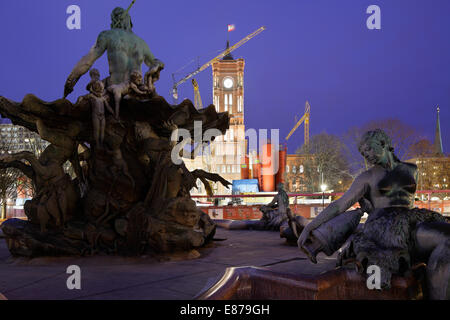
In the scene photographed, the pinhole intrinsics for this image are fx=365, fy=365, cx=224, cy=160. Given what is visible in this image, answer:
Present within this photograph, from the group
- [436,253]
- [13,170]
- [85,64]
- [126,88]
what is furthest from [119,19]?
[13,170]

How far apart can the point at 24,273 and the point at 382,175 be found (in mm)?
4873

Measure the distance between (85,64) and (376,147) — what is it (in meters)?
6.45

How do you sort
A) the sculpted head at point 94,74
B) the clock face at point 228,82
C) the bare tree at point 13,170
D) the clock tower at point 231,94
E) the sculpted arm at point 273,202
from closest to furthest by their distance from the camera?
the sculpted head at point 94,74 < the sculpted arm at point 273,202 < the bare tree at point 13,170 < the clock tower at point 231,94 < the clock face at point 228,82

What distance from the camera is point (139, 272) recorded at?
5180 millimetres

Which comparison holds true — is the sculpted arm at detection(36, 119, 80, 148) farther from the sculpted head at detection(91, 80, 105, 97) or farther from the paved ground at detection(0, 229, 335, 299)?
the paved ground at detection(0, 229, 335, 299)

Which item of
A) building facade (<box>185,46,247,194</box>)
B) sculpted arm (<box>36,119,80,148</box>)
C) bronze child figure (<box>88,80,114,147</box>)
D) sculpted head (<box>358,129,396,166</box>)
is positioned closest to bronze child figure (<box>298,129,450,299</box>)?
sculpted head (<box>358,129,396,166</box>)

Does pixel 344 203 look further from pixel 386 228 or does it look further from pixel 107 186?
pixel 107 186

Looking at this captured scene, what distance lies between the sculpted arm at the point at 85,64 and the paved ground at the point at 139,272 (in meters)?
3.39

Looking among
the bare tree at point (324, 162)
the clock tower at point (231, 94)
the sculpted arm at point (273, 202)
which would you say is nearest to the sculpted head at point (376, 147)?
the sculpted arm at point (273, 202)

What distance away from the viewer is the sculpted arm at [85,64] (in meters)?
7.35

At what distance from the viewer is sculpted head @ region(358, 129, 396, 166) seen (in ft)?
9.73

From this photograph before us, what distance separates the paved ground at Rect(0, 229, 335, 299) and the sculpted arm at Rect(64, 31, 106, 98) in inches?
134

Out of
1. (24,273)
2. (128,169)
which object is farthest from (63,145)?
(24,273)
